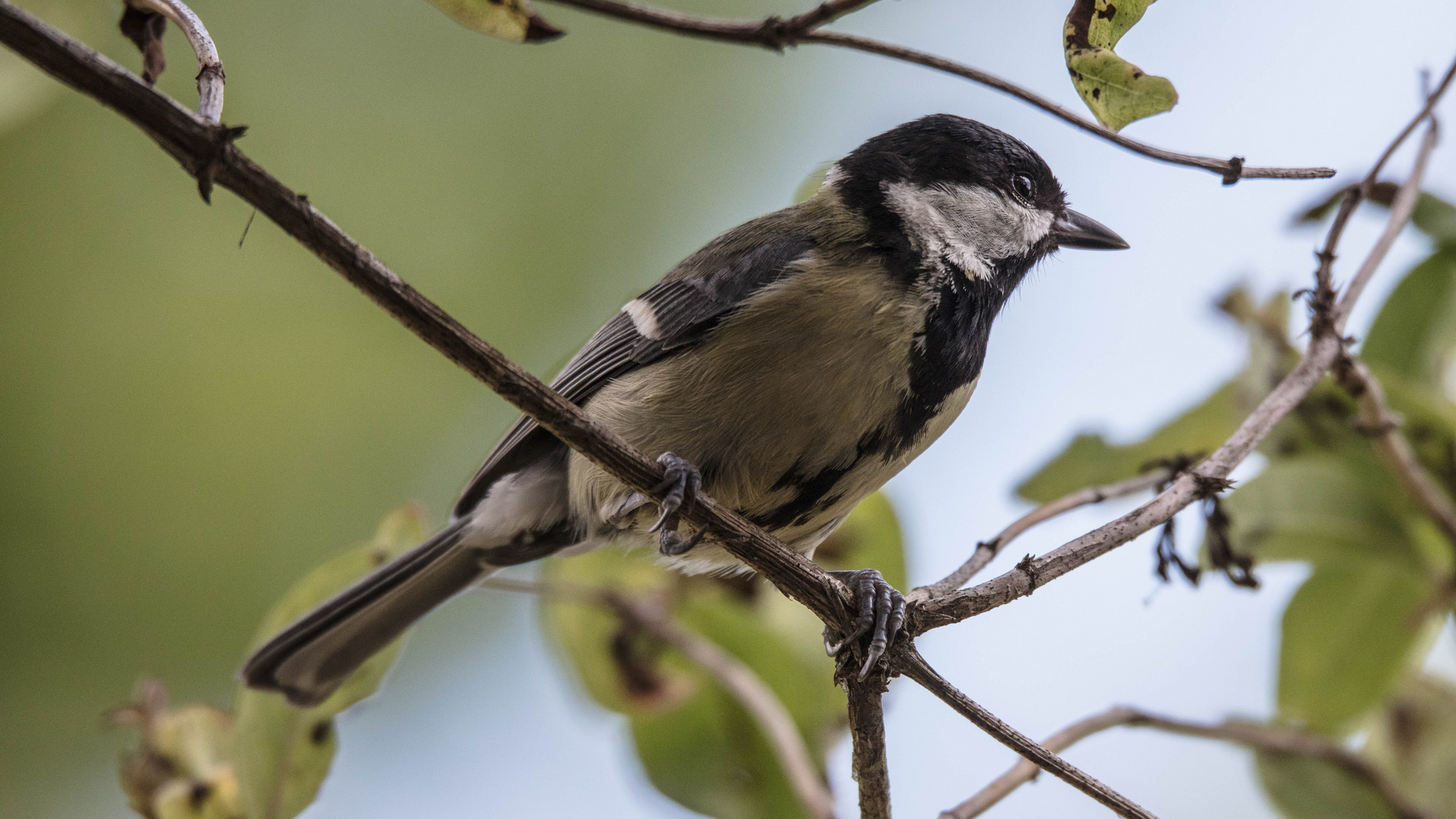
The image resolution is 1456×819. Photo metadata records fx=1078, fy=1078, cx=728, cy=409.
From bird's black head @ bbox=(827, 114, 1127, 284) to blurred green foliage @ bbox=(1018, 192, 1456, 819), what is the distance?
36cm

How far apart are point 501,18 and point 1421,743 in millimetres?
1843

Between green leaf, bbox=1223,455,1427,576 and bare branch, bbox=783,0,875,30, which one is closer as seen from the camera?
bare branch, bbox=783,0,875,30

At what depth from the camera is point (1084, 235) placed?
209cm

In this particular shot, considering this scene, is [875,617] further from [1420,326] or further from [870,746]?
[1420,326]

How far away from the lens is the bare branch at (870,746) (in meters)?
1.20

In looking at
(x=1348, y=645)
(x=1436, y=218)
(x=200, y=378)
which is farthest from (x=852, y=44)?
(x=200, y=378)

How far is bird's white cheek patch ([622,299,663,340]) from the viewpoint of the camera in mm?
1853

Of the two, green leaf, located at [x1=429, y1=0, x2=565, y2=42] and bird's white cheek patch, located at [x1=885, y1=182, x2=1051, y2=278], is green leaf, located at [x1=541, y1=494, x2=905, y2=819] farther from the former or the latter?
green leaf, located at [x1=429, y1=0, x2=565, y2=42]

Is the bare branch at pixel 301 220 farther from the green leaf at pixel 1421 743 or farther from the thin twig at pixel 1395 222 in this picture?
the green leaf at pixel 1421 743

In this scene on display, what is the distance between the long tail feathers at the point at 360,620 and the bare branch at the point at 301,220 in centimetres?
96

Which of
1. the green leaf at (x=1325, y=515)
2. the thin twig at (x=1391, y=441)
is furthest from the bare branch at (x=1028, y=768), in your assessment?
the thin twig at (x=1391, y=441)

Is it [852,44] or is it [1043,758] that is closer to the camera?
[1043,758]

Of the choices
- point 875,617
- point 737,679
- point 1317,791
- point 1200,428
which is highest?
point 1200,428

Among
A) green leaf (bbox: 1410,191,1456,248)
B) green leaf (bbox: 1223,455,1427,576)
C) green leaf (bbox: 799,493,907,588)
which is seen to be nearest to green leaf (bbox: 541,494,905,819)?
green leaf (bbox: 799,493,907,588)
